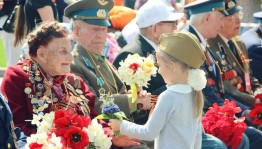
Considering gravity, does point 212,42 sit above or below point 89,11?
below

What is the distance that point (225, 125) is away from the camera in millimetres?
6184

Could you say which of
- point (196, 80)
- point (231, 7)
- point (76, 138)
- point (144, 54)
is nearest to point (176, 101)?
point (196, 80)

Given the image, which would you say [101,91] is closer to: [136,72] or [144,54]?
[136,72]

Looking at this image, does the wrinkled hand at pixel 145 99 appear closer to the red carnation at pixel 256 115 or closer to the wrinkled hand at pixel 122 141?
the wrinkled hand at pixel 122 141

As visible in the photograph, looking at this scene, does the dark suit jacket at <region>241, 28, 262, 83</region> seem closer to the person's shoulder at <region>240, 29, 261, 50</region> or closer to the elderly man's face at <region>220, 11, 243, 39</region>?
the person's shoulder at <region>240, 29, 261, 50</region>

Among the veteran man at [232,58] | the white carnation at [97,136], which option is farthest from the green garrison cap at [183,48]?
the veteran man at [232,58]

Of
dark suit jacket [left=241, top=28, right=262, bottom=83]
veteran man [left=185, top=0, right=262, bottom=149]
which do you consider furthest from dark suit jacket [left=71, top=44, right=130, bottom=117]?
dark suit jacket [left=241, top=28, right=262, bottom=83]

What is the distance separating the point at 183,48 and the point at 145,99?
0.83 m

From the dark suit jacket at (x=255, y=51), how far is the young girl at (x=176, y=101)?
9.18 feet

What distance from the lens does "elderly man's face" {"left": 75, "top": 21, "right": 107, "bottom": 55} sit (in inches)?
241

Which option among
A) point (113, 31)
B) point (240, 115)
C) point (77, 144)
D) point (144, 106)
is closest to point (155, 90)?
point (144, 106)

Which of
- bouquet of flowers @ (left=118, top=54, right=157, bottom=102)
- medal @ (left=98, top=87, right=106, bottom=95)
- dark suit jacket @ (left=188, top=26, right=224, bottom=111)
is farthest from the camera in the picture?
dark suit jacket @ (left=188, top=26, right=224, bottom=111)

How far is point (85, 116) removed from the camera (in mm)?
5203

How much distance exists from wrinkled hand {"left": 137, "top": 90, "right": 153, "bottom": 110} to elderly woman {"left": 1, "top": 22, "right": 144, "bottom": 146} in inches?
17.7
